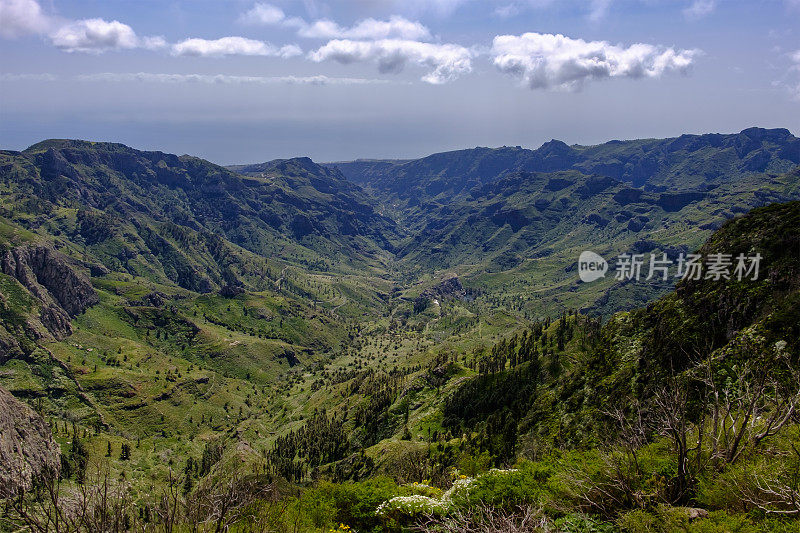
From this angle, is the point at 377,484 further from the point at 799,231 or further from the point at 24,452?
the point at 24,452

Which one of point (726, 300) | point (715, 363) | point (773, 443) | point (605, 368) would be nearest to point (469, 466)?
point (605, 368)

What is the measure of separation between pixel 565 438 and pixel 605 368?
2089 centimetres

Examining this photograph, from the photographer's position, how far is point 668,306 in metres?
94.8

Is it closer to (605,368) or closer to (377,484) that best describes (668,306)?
(605,368)

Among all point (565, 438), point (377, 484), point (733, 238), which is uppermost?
point (733, 238)

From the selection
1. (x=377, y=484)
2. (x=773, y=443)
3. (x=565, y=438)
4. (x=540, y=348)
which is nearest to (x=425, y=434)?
(x=540, y=348)

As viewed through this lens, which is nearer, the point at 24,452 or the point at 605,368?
the point at 605,368

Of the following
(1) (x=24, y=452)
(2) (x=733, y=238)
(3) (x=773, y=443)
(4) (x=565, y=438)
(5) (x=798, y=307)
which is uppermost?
(2) (x=733, y=238)

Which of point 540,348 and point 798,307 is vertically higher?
point 798,307

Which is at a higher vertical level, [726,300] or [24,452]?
[726,300]

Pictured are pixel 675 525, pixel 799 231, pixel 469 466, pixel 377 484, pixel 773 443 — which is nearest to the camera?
pixel 675 525

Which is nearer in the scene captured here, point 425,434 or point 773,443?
point 773,443

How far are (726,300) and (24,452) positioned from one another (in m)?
268

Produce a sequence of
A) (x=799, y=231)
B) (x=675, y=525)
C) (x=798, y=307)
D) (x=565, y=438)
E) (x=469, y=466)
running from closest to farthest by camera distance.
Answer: (x=675, y=525)
(x=798, y=307)
(x=799, y=231)
(x=565, y=438)
(x=469, y=466)
